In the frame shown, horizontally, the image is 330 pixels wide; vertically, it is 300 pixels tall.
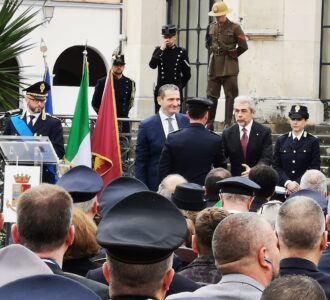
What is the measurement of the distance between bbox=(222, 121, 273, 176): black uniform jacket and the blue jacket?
2.74 ft

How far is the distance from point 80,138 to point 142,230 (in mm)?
11219

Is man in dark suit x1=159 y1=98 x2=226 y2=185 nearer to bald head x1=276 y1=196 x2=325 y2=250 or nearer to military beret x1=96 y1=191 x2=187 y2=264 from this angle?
bald head x1=276 y1=196 x2=325 y2=250

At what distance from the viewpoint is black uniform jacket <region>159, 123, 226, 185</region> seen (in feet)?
40.9

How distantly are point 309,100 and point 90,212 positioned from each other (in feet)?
34.3

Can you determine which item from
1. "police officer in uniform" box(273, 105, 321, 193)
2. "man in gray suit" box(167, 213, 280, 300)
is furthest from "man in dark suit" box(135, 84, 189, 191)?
"man in gray suit" box(167, 213, 280, 300)

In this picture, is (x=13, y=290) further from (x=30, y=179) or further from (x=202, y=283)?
(x=30, y=179)

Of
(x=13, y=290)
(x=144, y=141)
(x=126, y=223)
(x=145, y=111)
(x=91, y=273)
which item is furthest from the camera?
(x=145, y=111)

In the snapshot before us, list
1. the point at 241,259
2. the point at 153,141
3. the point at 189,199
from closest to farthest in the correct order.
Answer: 1. the point at 241,259
2. the point at 189,199
3. the point at 153,141

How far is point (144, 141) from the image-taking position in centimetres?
1356

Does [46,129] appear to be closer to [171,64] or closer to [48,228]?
[171,64]

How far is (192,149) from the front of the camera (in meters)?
12.5

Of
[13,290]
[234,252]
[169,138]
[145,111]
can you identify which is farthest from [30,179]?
[145,111]

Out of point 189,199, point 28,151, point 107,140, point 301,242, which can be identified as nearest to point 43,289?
point 301,242

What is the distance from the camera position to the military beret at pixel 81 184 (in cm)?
849
